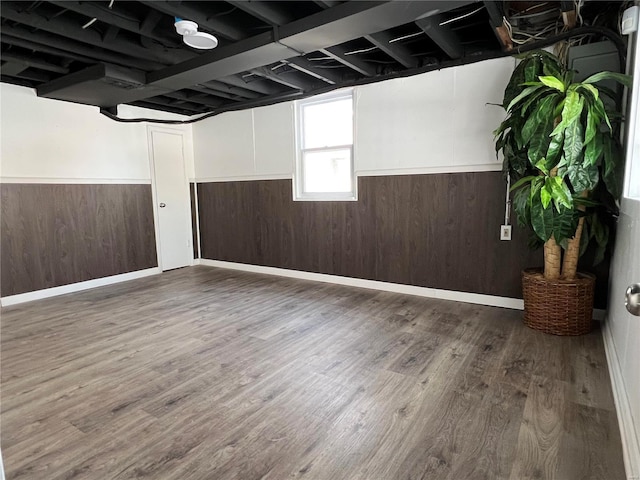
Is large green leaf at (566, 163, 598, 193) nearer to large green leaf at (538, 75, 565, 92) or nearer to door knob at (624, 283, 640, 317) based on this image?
large green leaf at (538, 75, 565, 92)

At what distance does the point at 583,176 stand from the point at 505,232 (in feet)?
3.17

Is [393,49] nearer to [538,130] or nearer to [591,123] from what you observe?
[538,130]

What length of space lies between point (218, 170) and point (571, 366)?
4.75m

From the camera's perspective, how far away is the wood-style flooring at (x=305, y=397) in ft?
5.04

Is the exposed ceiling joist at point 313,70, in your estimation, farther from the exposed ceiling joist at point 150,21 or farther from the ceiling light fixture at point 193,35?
the exposed ceiling joist at point 150,21

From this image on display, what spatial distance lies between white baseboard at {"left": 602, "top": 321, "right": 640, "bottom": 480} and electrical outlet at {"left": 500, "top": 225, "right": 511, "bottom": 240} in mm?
1167

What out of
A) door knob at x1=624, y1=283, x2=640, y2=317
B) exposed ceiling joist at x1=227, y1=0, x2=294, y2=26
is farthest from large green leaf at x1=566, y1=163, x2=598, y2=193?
exposed ceiling joist at x1=227, y1=0, x2=294, y2=26

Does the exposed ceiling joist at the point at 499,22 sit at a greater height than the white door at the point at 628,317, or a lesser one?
greater

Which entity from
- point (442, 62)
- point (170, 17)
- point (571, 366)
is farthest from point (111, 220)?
point (571, 366)

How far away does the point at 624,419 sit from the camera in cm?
164

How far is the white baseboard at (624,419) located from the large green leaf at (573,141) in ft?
3.94

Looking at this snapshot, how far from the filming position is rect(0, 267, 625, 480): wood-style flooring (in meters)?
1.54

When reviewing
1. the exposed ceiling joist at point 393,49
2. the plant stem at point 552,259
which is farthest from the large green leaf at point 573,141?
the exposed ceiling joist at point 393,49

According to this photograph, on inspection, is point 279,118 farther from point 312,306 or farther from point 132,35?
point 312,306
